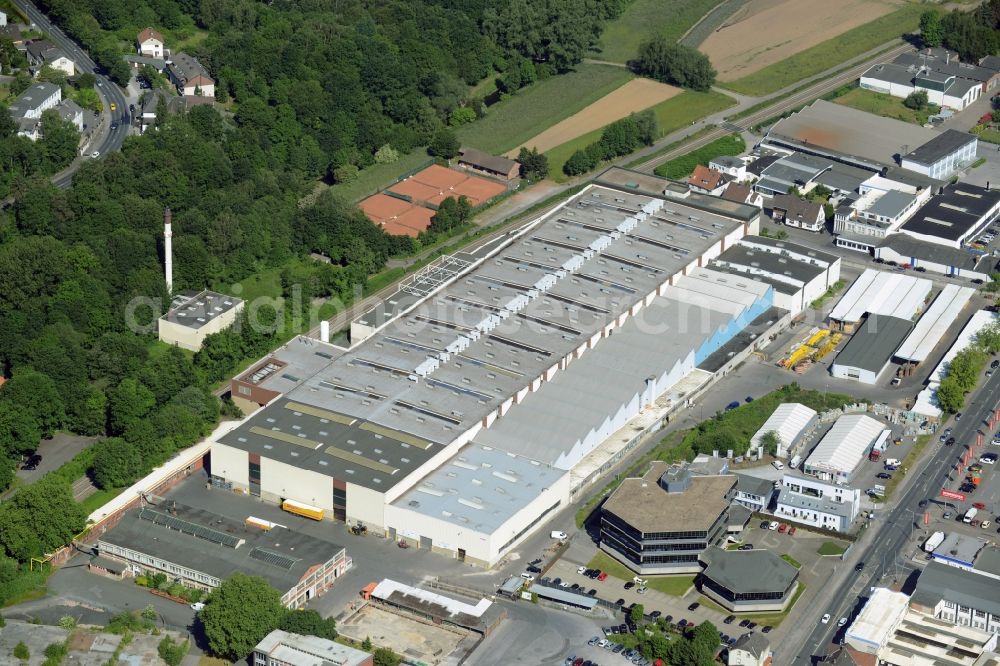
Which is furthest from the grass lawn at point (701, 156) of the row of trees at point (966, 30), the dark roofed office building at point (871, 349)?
the dark roofed office building at point (871, 349)


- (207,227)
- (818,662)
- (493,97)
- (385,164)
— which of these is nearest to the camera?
(818,662)

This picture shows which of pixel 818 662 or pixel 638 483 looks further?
pixel 638 483

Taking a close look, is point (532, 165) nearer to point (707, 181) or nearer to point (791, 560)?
point (707, 181)

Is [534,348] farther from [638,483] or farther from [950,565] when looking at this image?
[950,565]

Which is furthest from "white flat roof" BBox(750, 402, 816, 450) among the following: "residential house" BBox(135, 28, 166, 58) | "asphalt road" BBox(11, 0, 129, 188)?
Result: "residential house" BBox(135, 28, 166, 58)

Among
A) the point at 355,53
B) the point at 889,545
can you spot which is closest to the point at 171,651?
the point at 889,545

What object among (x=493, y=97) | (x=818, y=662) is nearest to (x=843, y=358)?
(x=818, y=662)

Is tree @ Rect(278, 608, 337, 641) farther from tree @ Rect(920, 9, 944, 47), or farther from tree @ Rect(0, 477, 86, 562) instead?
tree @ Rect(920, 9, 944, 47)

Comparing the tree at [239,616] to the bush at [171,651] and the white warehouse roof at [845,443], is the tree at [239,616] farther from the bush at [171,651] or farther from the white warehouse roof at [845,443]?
the white warehouse roof at [845,443]
